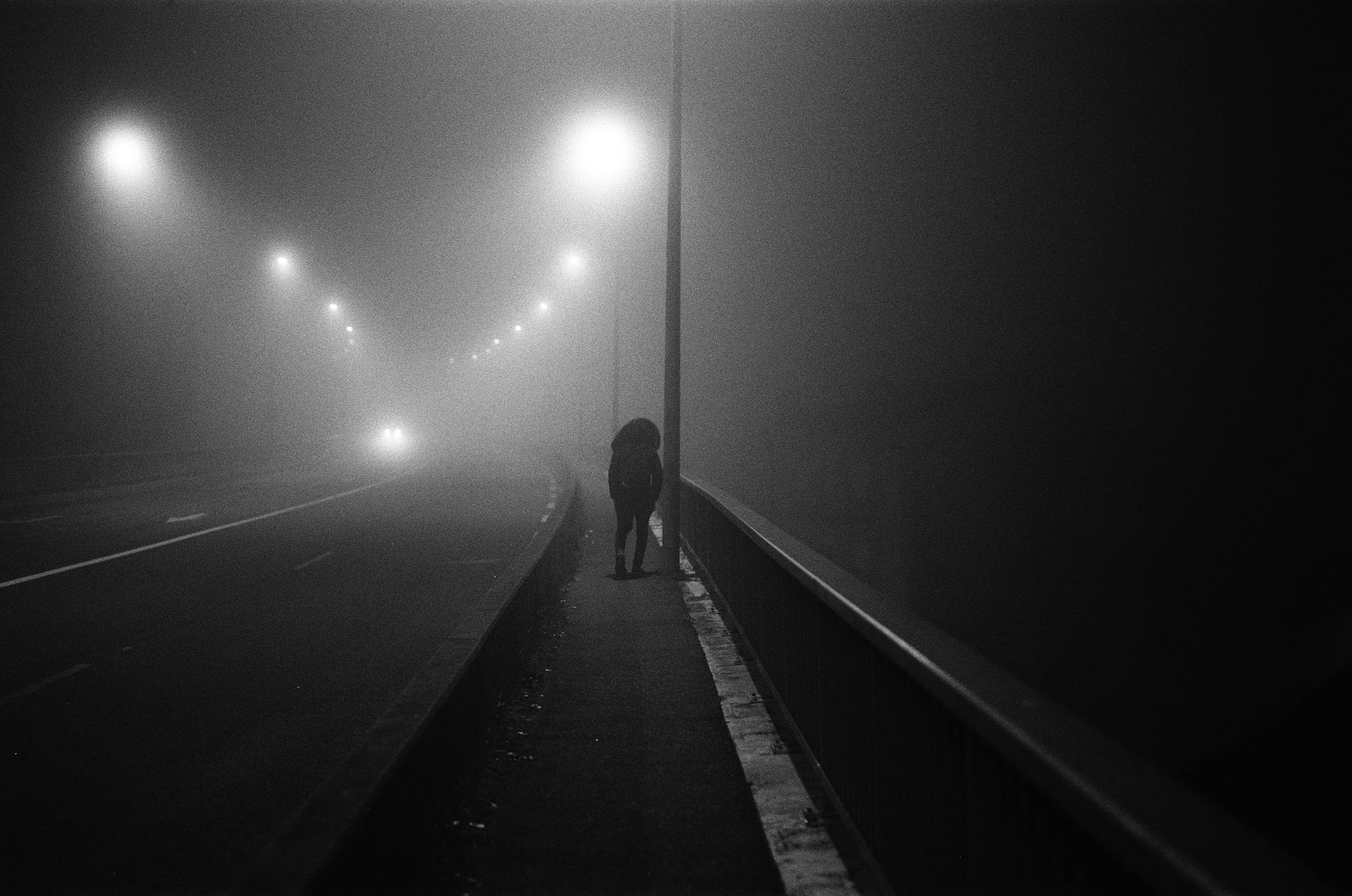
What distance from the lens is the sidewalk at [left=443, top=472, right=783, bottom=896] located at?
4.67 meters

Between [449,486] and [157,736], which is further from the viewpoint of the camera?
[449,486]

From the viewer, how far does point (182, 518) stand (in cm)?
2309

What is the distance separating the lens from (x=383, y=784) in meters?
4.30

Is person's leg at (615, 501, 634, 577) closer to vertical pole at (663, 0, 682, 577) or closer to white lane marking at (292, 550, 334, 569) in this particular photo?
vertical pole at (663, 0, 682, 577)

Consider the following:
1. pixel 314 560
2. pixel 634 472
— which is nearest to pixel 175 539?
pixel 314 560

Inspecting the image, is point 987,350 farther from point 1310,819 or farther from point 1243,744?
point 1310,819

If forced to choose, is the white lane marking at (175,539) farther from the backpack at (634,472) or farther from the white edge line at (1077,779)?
the white edge line at (1077,779)

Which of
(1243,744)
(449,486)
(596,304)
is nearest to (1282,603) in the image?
(1243,744)

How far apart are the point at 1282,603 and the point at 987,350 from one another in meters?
7.15

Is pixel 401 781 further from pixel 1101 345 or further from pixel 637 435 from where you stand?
pixel 1101 345

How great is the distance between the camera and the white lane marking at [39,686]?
25.8 feet

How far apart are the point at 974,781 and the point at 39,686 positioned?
764 cm

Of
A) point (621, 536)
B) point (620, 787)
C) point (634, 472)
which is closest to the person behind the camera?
point (620, 787)

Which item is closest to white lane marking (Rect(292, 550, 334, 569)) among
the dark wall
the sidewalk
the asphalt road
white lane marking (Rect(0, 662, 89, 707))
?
the asphalt road
